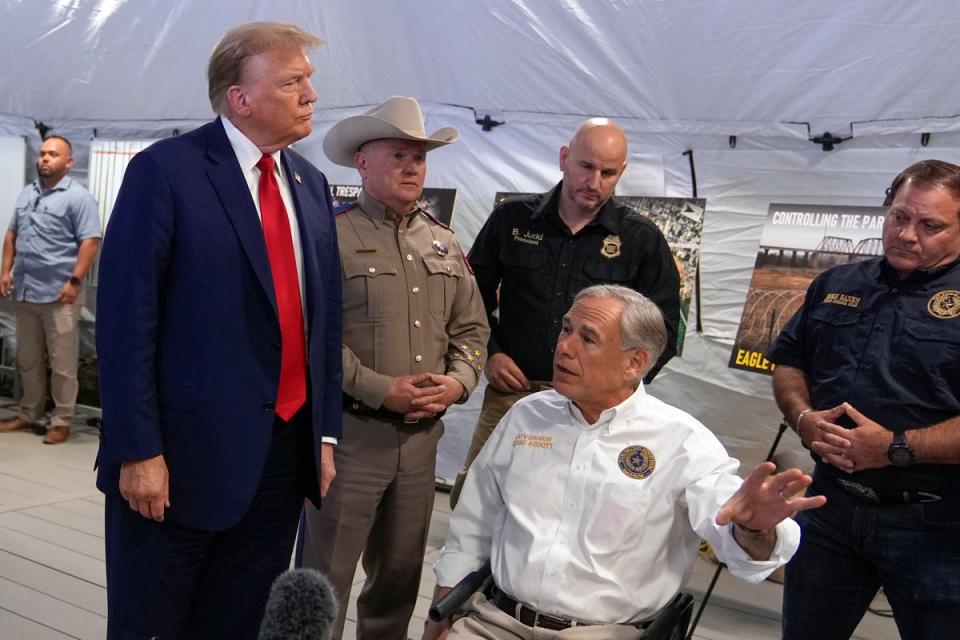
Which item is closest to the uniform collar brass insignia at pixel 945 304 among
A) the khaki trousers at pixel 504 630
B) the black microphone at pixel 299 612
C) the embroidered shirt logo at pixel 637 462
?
the embroidered shirt logo at pixel 637 462

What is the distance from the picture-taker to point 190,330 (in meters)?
1.69

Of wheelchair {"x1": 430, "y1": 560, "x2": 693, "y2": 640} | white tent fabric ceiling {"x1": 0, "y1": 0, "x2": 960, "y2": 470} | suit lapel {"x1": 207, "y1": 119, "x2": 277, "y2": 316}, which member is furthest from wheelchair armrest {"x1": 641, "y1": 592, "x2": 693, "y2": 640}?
white tent fabric ceiling {"x1": 0, "y1": 0, "x2": 960, "y2": 470}

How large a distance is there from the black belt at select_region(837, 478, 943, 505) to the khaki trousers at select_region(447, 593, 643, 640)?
67cm

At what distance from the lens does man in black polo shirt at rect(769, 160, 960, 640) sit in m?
2.00

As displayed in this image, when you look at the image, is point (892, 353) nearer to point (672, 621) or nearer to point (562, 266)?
point (672, 621)

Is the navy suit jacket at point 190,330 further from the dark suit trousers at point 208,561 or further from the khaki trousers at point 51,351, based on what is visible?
the khaki trousers at point 51,351

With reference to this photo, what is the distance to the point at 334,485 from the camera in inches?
95.7

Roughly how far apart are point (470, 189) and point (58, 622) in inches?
112

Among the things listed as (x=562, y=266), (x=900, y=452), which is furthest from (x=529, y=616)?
(x=562, y=266)

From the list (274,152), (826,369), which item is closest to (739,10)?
(826,369)

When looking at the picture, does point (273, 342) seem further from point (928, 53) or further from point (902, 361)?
point (928, 53)

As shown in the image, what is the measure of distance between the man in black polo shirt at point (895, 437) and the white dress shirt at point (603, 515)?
403mm

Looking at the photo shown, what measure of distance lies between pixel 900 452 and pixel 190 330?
5.17ft

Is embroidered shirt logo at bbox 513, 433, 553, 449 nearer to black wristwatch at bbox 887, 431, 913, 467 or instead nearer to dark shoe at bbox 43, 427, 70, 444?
black wristwatch at bbox 887, 431, 913, 467
